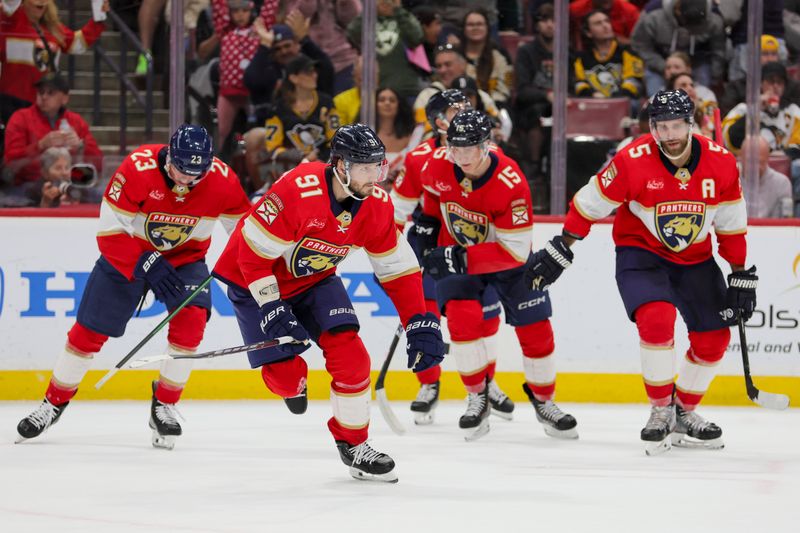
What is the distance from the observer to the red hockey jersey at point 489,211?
17.2ft

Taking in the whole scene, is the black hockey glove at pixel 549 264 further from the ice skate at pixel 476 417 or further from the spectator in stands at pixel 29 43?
the spectator in stands at pixel 29 43

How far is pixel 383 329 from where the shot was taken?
641 centimetres

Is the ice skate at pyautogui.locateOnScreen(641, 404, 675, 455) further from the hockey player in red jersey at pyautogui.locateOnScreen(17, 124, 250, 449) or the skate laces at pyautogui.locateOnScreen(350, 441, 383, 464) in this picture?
the hockey player in red jersey at pyautogui.locateOnScreen(17, 124, 250, 449)

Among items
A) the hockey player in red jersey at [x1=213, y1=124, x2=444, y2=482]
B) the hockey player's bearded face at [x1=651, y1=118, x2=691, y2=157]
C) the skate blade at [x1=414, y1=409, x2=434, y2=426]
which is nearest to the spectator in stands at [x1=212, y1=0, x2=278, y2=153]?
the skate blade at [x1=414, y1=409, x2=434, y2=426]

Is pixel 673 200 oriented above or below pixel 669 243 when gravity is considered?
above

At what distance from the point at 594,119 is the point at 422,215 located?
4.87 ft

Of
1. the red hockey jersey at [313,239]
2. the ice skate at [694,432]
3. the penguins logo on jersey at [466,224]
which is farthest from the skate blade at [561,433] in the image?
the red hockey jersey at [313,239]

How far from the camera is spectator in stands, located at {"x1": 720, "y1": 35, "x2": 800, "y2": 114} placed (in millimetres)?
6535

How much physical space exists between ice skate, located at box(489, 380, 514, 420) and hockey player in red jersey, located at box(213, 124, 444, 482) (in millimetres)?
1693

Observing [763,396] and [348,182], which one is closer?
[348,182]

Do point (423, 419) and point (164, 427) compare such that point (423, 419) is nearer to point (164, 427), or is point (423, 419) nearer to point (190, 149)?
point (164, 427)

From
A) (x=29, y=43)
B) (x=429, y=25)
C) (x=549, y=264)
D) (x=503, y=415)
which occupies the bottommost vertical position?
(x=503, y=415)

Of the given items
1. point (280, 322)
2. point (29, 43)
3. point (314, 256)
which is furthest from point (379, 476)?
point (29, 43)

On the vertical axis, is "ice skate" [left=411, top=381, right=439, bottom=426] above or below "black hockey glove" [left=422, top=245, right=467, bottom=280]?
below
